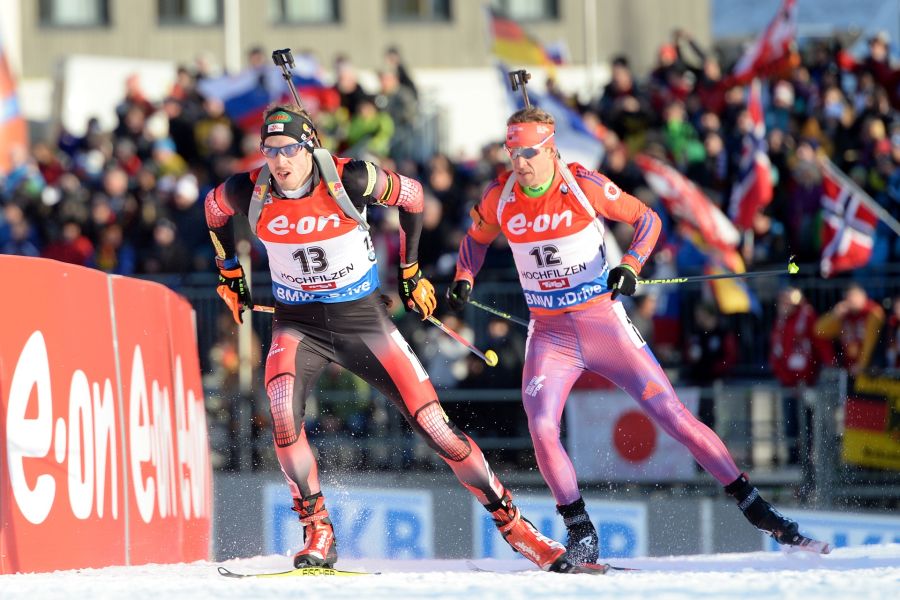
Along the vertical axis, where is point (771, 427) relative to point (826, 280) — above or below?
below

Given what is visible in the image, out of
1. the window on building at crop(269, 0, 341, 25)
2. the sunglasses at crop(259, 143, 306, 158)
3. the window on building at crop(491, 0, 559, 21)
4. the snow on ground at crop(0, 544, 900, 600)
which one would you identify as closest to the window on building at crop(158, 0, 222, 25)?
the window on building at crop(269, 0, 341, 25)

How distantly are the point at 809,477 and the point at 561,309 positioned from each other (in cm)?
414

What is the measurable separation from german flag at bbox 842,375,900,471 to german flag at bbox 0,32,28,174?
1128cm

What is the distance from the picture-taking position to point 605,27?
78.4ft

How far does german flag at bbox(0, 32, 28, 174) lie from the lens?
18578 mm

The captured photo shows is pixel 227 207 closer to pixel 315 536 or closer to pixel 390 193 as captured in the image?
pixel 390 193

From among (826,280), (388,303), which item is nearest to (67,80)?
(826,280)

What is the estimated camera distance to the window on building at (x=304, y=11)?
25.0m

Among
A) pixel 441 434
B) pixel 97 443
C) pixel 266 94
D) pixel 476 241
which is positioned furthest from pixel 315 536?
pixel 266 94

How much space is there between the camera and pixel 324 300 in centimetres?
768

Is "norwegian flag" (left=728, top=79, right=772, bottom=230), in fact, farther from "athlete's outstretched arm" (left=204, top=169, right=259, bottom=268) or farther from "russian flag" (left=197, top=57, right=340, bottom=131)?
"athlete's outstretched arm" (left=204, top=169, right=259, bottom=268)

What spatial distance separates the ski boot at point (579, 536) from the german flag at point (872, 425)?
13.7 feet

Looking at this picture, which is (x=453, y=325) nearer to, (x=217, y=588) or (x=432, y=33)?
(x=217, y=588)

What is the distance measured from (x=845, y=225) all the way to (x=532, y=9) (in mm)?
13394
